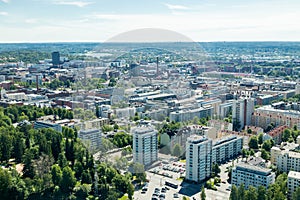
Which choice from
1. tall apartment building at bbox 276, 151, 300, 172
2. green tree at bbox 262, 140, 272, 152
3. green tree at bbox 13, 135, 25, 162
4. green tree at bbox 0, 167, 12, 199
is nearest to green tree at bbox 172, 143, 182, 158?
tall apartment building at bbox 276, 151, 300, 172

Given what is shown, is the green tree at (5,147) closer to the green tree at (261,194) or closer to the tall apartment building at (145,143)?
the tall apartment building at (145,143)

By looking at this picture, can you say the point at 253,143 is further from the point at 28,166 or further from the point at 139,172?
the point at 28,166

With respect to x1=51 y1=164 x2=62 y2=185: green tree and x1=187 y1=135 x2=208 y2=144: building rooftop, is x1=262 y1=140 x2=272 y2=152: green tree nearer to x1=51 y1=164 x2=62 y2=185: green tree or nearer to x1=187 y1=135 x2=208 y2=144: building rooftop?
x1=187 y1=135 x2=208 y2=144: building rooftop

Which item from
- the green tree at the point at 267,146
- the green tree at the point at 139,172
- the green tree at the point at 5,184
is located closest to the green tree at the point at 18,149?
the green tree at the point at 5,184

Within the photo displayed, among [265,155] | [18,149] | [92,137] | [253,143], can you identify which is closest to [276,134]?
[253,143]

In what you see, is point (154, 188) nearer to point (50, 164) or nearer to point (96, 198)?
point (96, 198)

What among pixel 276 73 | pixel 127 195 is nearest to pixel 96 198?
pixel 127 195
